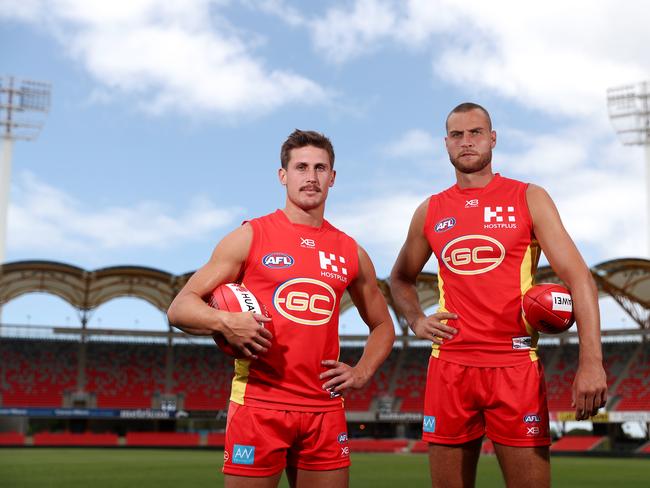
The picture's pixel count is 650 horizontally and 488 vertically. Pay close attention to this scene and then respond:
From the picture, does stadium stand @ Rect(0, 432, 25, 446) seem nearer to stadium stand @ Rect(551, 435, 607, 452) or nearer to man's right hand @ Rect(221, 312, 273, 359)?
stadium stand @ Rect(551, 435, 607, 452)

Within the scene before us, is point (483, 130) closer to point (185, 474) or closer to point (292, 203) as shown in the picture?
point (292, 203)

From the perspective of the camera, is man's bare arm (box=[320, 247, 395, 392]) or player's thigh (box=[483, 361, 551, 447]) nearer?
player's thigh (box=[483, 361, 551, 447])

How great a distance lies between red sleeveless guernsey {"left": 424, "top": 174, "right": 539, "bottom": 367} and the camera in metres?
4.72

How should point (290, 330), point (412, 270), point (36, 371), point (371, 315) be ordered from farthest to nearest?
1. point (36, 371)
2. point (412, 270)
3. point (371, 315)
4. point (290, 330)

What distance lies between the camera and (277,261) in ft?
14.6

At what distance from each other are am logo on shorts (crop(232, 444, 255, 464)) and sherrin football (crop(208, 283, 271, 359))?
0.53 m

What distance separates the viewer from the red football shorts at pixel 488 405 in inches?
178

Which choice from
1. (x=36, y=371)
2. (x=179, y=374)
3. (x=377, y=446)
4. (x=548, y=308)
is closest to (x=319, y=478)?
(x=548, y=308)

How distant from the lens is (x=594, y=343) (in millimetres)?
4289

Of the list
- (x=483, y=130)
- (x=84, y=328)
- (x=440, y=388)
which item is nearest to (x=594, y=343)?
(x=440, y=388)

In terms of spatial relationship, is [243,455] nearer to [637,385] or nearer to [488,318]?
[488,318]

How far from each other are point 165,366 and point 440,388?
48.9 metres

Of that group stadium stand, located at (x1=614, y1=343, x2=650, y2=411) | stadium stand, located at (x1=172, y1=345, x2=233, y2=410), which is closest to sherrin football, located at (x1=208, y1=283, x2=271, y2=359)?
stadium stand, located at (x1=614, y1=343, x2=650, y2=411)

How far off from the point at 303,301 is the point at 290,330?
195 millimetres
